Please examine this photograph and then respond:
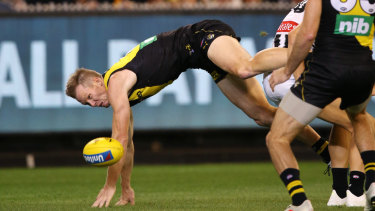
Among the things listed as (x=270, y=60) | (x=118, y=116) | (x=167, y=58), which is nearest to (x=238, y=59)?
(x=270, y=60)

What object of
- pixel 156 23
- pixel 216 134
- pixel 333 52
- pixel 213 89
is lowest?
pixel 216 134

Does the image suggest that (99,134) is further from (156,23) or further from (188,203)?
(188,203)

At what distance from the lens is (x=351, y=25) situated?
19.8 ft

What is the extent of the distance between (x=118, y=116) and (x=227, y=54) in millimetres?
1227

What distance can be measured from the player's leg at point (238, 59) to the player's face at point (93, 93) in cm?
115

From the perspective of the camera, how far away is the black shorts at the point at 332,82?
601 cm

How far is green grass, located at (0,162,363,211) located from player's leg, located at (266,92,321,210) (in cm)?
105

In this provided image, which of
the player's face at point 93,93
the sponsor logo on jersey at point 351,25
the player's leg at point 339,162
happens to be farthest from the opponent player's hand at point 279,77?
the player's face at point 93,93

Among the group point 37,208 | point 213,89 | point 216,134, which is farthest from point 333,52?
point 216,134

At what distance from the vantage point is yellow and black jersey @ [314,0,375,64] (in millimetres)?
6020

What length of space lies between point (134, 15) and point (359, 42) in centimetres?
958

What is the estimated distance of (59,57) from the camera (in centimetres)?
1516

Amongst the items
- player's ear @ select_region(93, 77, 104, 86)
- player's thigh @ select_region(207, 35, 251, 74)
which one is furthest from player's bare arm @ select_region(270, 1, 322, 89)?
player's ear @ select_region(93, 77, 104, 86)

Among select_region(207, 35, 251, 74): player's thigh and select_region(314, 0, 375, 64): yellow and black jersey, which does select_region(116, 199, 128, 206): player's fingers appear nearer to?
select_region(207, 35, 251, 74): player's thigh
